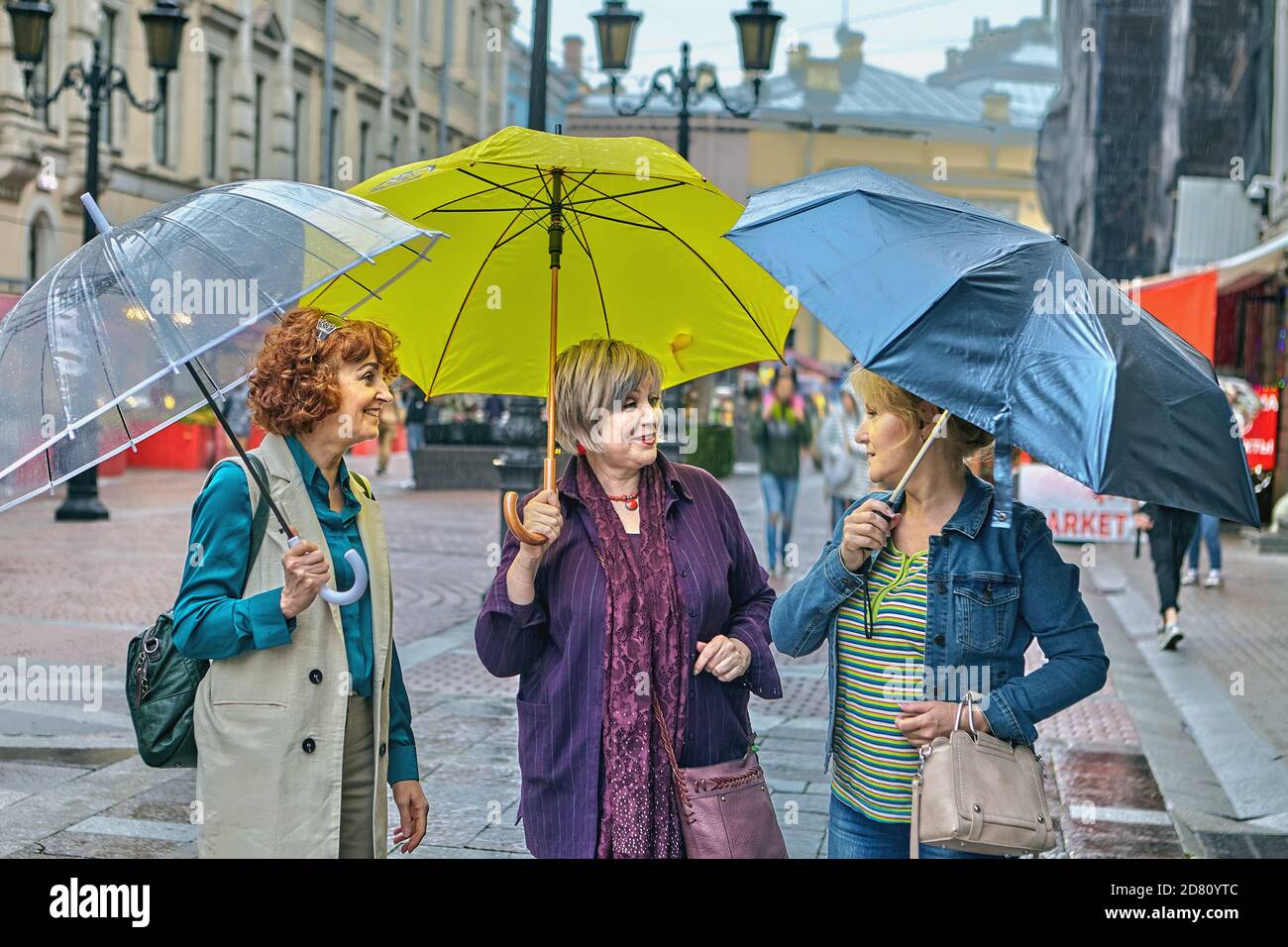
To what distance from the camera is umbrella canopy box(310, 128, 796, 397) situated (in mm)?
3600

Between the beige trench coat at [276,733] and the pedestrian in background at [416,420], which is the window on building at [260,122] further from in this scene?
the beige trench coat at [276,733]

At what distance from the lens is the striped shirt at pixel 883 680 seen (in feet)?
10.1

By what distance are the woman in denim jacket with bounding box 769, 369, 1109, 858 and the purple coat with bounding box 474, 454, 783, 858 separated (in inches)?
7.5

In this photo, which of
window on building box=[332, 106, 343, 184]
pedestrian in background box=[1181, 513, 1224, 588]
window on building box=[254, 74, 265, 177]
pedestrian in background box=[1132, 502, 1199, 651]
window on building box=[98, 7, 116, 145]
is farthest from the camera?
window on building box=[332, 106, 343, 184]

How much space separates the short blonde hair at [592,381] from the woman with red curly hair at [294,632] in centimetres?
40

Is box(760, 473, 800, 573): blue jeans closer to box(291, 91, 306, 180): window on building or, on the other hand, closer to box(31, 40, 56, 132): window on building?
box(31, 40, 56, 132): window on building

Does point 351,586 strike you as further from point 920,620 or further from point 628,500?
point 920,620

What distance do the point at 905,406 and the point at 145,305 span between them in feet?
→ 4.96

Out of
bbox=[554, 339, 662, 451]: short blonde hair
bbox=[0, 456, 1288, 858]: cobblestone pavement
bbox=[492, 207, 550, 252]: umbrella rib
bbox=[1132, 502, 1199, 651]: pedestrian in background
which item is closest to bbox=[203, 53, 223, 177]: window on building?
bbox=[0, 456, 1288, 858]: cobblestone pavement

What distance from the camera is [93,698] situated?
7.68 m

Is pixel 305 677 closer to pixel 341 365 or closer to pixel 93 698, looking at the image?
pixel 341 365

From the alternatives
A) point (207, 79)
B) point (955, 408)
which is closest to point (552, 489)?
point (955, 408)

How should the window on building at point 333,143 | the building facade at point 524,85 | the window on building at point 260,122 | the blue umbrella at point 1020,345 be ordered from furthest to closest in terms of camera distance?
1. the building facade at point 524,85
2. the window on building at point 333,143
3. the window on building at point 260,122
4. the blue umbrella at point 1020,345

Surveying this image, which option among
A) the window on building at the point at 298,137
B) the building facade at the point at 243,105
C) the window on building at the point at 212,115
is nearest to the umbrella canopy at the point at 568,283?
the building facade at the point at 243,105
